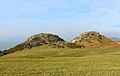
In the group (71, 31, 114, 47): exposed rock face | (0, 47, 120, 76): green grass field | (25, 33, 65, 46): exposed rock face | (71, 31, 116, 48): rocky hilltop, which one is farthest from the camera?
(25, 33, 65, 46): exposed rock face

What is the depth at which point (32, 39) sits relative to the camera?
160 m

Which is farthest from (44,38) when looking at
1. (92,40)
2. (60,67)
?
(60,67)

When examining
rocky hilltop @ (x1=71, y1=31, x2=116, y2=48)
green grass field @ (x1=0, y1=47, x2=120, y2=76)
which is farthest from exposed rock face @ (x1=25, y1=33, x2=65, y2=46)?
green grass field @ (x1=0, y1=47, x2=120, y2=76)

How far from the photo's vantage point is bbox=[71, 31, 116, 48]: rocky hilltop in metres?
153

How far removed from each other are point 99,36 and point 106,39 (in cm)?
480

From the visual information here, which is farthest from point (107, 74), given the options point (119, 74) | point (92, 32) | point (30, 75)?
point (92, 32)

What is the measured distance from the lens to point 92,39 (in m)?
161

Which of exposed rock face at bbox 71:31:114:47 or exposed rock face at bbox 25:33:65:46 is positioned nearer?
exposed rock face at bbox 71:31:114:47

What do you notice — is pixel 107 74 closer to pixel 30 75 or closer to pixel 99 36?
pixel 30 75

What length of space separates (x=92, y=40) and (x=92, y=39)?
136 centimetres

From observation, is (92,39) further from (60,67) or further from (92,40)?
(60,67)

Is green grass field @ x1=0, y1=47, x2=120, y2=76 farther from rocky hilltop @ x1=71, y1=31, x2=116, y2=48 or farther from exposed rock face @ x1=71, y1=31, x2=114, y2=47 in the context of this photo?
exposed rock face @ x1=71, y1=31, x2=114, y2=47

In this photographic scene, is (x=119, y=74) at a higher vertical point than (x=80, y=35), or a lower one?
lower

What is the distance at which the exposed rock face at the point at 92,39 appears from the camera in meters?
153
